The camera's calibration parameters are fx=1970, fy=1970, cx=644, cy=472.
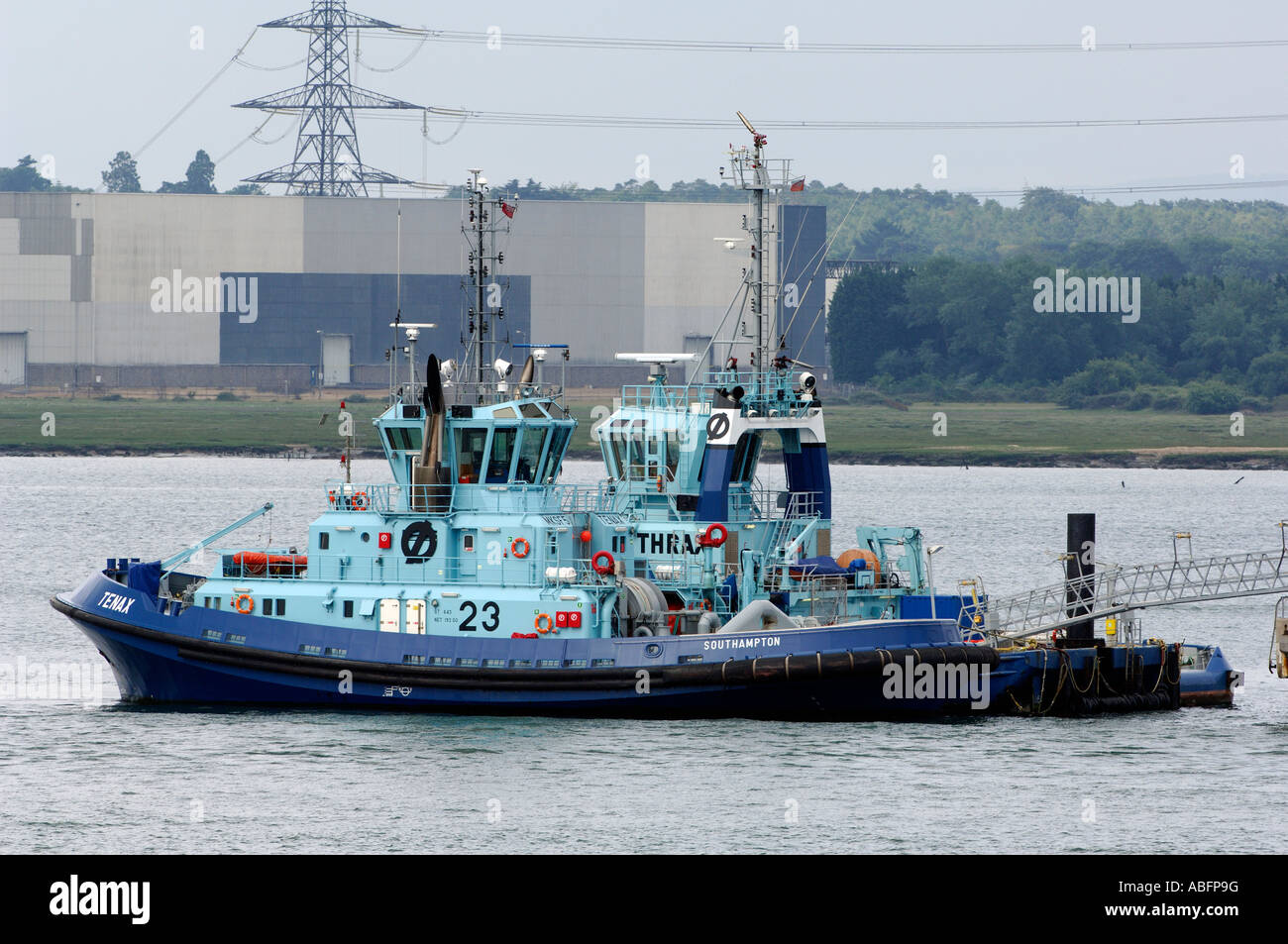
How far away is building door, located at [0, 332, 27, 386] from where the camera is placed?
428ft

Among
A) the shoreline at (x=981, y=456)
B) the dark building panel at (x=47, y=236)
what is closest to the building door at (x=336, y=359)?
the shoreline at (x=981, y=456)

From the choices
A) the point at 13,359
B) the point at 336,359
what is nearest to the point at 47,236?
the point at 13,359

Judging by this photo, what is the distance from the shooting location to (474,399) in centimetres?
3569

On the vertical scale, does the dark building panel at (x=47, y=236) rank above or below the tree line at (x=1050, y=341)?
above

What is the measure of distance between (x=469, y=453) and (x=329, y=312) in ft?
308

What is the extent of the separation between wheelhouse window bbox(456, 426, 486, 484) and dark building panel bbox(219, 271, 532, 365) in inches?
A: 3531

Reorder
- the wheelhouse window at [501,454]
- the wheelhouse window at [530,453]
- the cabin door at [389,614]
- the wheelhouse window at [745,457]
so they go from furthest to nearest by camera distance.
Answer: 1. the wheelhouse window at [745,457]
2. the wheelhouse window at [530,453]
3. the wheelhouse window at [501,454]
4. the cabin door at [389,614]

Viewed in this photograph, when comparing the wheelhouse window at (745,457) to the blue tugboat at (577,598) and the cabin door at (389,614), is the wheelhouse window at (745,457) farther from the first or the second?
the cabin door at (389,614)

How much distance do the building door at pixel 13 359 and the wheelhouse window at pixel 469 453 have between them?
336 feet

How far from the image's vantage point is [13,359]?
13075 cm

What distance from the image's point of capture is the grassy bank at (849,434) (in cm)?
12269

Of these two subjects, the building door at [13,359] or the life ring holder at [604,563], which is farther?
the building door at [13,359]

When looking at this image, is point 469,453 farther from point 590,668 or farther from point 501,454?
point 590,668

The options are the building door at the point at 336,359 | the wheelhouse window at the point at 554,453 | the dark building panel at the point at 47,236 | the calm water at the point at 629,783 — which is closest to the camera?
the calm water at the point at 629,783
